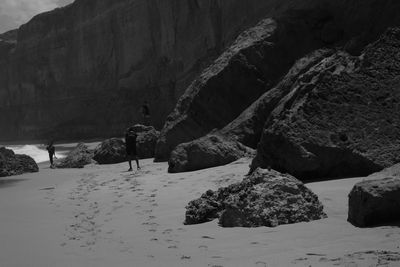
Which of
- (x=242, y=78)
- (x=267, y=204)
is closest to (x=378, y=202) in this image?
(x=267, y=204)

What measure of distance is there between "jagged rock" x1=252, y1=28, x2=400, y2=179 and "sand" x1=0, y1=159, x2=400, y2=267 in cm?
36

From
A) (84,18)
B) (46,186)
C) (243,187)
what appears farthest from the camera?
(84,18)

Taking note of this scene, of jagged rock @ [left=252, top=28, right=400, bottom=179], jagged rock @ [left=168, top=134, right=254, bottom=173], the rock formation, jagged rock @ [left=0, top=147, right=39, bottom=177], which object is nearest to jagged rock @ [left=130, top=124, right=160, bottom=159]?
jagged rock @ [left=0, top=147, right=39, bottom=177]

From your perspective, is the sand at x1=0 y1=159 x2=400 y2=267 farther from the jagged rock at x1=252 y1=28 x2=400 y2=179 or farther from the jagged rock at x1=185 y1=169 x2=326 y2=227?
the jagged rock at x1=252 y1=28 x2=400 y2=179

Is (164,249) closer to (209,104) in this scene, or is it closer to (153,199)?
(153,199)

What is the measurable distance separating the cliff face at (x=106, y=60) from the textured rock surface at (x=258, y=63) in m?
9.06

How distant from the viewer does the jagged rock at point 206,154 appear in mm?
9562

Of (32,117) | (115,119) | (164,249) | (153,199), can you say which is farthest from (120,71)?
(164,249)

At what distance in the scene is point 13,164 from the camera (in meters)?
15.1

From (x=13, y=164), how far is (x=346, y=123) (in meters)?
11.5

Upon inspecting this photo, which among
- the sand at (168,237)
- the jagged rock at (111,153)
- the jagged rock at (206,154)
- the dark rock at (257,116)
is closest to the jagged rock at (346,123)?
the sand at (168,237)

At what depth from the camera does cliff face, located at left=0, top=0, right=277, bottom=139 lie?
2847cm

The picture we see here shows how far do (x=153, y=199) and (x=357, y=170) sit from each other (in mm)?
2674

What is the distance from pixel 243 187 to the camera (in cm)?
502
